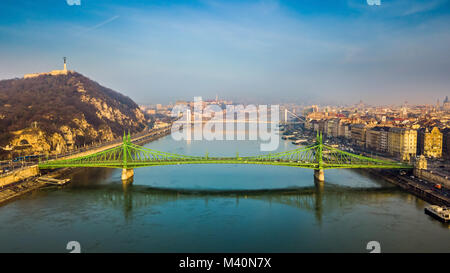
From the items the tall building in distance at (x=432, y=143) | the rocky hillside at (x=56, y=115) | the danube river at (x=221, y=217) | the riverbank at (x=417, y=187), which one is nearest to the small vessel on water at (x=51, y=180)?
the danube river at (x=221, y=217)

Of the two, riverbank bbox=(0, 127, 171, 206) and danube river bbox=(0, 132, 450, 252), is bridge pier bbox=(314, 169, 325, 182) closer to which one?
danube river bbox=(0, 132, 450, 252)

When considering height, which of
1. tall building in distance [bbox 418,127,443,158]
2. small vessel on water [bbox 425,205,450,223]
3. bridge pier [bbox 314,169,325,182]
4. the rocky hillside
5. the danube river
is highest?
the rocky hillside

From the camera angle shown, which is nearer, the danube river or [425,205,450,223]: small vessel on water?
the danube river

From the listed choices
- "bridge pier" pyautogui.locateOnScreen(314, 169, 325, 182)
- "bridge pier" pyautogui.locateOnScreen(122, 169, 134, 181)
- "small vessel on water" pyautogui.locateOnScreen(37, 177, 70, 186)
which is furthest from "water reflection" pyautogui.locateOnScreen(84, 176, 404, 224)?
"small vessel on water" pyautogui.locateOnScreen(37, 177, 70, 186)

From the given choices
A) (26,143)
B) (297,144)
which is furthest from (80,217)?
(297,144)

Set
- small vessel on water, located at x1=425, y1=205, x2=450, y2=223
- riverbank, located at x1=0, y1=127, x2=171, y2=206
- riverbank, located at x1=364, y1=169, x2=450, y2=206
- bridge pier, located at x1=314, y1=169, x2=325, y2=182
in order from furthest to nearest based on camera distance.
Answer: bridge pier, located at x1=314, y1=169, x2=325, y2=182
riverbank, located at x1=0, y1=127, x2=171, y2=206
riverbank, located at x1=364, y1=169, x2=450, y2=206
small vessel on water, located at x1=425, y1=205, x2=450, y2=223

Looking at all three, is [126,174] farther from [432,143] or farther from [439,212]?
[432,143]

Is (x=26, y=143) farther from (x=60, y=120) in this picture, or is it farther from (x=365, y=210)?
(x=365, y=210)
